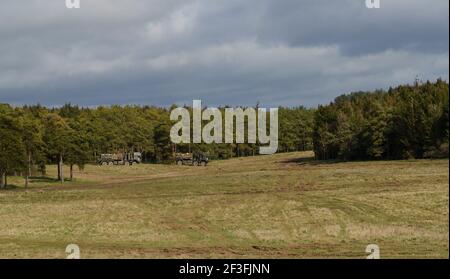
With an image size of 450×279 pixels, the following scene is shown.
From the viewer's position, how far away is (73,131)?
96.2 meters

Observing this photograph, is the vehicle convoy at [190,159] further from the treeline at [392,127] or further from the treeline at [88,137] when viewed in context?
the treeline at [392,127]

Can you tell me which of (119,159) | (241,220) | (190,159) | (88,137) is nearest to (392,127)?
(88,137)

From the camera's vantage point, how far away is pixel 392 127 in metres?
105

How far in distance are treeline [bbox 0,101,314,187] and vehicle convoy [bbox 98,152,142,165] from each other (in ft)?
6.85

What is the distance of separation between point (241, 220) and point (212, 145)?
114630 millimetres

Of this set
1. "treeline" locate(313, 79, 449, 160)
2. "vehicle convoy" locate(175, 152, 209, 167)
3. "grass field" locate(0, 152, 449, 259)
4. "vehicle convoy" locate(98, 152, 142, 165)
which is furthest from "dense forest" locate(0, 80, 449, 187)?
"grass field" locate(0, 152, 449, 259)

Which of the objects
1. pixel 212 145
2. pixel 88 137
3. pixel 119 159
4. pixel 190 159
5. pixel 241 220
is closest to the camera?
pixel 241 220

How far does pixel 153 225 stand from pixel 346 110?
94326 mm

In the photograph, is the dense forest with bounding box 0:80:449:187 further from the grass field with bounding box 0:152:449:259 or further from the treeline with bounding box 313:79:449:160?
the grass field with bounding box 0:152:449:259

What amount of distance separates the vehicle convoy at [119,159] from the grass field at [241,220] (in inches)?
2695

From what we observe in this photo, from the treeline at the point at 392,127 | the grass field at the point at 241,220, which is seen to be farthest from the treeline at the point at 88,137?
the treeline at the point at 392,127

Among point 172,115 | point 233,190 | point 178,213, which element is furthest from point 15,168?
point 172,115

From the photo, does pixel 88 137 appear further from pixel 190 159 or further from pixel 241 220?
pixel 241 220

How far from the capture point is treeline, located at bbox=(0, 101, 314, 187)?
81.2m
